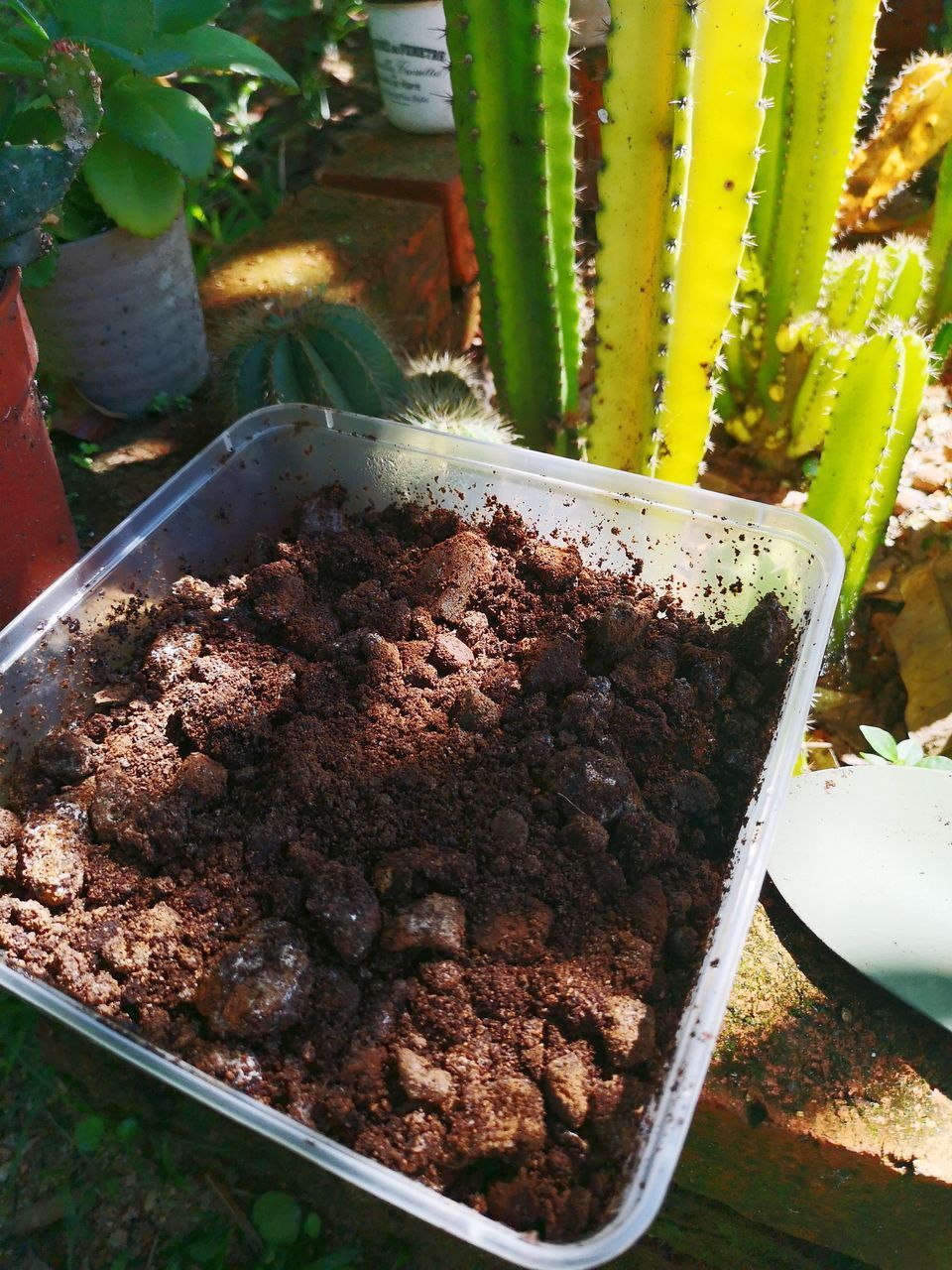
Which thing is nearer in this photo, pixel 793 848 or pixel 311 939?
pixel 311 939

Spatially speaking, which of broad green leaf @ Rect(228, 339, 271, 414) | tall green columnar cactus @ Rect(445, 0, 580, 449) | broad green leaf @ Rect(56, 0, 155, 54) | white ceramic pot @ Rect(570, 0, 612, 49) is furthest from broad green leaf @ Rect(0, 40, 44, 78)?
white ceramic pot @ Rect(570, 0, 612, 49)

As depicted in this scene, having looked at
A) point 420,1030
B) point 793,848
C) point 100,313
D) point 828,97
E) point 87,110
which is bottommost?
point 793,848

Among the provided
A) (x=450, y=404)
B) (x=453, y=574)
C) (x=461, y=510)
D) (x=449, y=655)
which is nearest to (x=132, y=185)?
(x=450, y=404)

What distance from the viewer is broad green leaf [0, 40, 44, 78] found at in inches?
53.7

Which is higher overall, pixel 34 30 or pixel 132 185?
pixel 34 30

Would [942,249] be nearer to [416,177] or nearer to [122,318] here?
[416,177]

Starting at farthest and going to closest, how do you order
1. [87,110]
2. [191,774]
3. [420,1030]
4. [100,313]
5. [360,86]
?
[360,86]
[100,313]
[87,110]
[191,774]
[420,1030]

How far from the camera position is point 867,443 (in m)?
1.66

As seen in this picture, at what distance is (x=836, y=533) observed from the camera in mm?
1735

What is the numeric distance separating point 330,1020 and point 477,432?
39.2 inches

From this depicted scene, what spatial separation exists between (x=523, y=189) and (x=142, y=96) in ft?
1.92

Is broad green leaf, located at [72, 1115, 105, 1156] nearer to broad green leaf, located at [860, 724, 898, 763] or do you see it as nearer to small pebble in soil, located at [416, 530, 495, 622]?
small pebble in soil, located at [416, 530, 495, 622]

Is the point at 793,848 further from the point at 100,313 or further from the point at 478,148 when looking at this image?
the point at 100,313

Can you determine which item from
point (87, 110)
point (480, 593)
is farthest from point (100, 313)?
point (480, 593)
